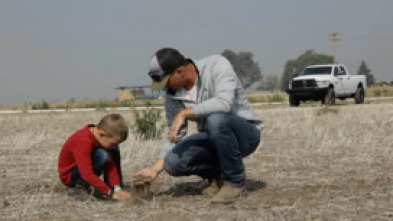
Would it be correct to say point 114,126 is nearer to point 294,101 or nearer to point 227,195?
point 227,195

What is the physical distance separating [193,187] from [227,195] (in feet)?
3.12

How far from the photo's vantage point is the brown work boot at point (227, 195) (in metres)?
4.67

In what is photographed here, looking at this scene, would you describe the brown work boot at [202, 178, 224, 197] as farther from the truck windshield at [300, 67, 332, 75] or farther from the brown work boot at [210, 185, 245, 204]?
the truck windshield at [300, 67, 332, 75]

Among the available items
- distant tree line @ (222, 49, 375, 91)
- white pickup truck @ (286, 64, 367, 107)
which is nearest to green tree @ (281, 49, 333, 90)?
distant tree line @ (222, 49, 375, 91)

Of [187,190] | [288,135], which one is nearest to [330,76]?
[288,135]

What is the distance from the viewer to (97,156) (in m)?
5.09

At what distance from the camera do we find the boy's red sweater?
15.9ft

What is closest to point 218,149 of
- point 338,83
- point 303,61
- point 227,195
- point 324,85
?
→ point 227,195

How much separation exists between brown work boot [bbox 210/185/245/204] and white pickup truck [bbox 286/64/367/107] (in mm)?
20122

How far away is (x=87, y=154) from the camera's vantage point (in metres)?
4.88

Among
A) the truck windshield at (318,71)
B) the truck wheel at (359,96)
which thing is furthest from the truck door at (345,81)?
the truck wheel at (359,96)

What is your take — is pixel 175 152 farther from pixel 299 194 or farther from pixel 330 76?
pixel 330 76

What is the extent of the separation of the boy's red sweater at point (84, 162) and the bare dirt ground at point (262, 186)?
0.17 m

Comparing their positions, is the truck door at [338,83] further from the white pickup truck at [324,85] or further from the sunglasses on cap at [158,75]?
the sunglasses on cap at [158,75]
